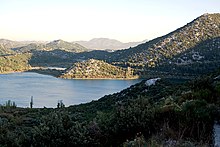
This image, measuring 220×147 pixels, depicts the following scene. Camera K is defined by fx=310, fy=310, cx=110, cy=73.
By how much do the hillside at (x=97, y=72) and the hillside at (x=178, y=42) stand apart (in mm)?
8658

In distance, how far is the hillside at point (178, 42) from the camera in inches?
4540

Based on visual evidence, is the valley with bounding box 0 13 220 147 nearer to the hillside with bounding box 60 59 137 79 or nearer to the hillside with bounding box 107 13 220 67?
the hillside with bounding box 60 59 137 79

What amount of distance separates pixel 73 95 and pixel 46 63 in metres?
86.5

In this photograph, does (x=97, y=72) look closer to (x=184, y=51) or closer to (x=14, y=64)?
(x=184, y=51)

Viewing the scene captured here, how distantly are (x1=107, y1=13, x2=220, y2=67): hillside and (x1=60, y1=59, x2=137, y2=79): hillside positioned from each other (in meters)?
8.66

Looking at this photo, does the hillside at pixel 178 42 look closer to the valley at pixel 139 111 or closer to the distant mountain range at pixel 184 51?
the distant mountain range at pixel 184 51

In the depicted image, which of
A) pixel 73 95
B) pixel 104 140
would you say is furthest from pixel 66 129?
pixel 73 95

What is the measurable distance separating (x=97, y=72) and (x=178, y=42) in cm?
3521

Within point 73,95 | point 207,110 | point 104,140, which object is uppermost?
point 207,110

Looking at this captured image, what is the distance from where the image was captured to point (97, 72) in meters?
111

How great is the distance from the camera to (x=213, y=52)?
10412 cm

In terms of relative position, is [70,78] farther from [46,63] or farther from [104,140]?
[104,140]

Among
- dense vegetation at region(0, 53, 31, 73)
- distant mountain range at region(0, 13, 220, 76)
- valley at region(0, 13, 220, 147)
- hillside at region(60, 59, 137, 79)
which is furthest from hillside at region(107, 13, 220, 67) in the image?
dense vegetation at region(0, 53, 31, 73)

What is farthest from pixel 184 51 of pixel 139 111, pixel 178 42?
pixel 139 111
